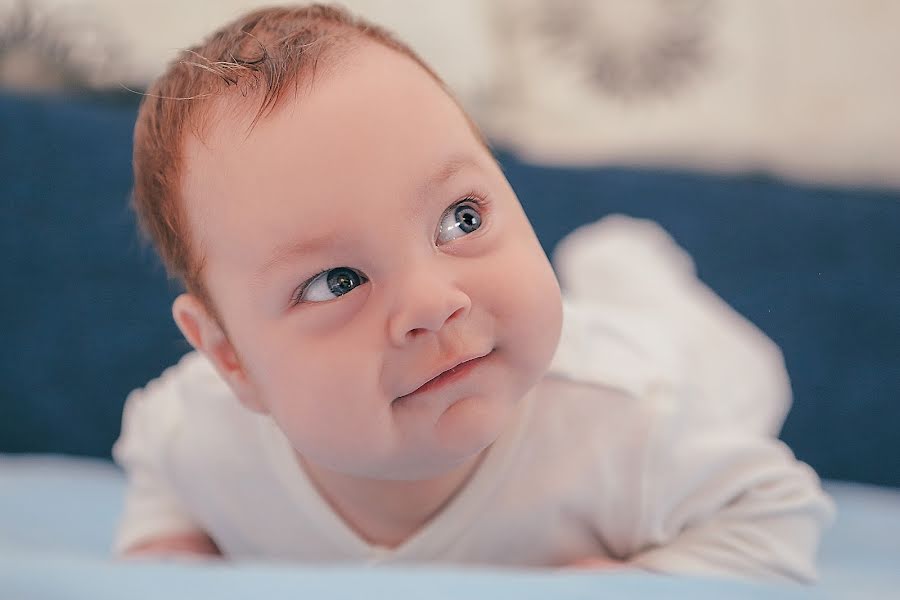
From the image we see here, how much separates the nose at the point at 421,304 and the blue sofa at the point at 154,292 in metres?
0.57

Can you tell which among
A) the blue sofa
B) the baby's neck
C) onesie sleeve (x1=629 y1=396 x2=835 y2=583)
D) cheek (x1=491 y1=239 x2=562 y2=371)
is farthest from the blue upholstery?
cheek (x1=491 y1=239 x2=562 y2=371)

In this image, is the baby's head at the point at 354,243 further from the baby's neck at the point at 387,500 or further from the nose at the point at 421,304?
the baby's neck at the point at 387,500

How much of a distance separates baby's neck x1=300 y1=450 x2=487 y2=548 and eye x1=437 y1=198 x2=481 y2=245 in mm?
234

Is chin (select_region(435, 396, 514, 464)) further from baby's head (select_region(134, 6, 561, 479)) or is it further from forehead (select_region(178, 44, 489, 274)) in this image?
forehead (select_region(178, 44, 489, 274))

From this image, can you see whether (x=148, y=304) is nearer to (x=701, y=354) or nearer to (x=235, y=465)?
(x=235, y=465)

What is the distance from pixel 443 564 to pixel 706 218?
0.67 meters

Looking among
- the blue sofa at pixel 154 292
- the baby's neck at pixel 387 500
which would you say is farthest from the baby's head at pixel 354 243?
the blue sofa at pixel 154 292

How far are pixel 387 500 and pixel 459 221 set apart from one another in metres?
0.27

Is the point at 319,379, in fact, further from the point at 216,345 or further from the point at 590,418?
the point at 590,418

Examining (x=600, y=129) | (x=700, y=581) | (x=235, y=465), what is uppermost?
(x=600, y=129)

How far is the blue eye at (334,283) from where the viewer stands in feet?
1.97

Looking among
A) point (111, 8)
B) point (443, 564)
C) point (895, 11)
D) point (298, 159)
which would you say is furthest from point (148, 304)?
point (895, 11)

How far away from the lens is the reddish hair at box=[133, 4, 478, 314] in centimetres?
61

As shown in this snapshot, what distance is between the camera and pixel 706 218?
1278mm
